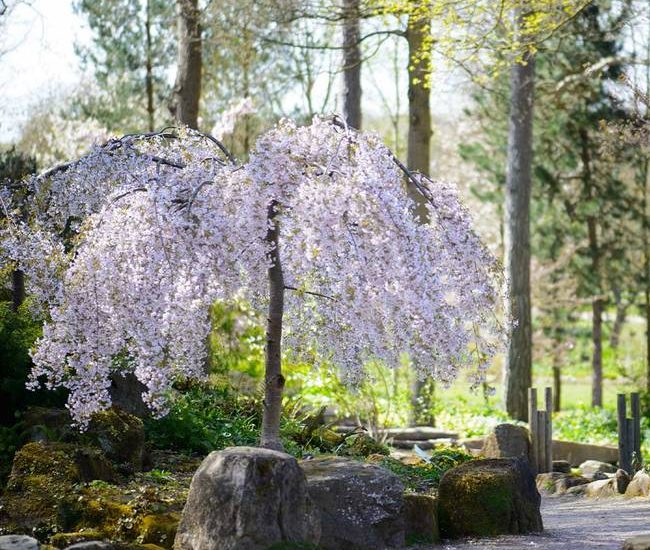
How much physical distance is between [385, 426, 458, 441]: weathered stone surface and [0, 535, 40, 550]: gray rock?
373 inches

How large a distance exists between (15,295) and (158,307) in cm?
331

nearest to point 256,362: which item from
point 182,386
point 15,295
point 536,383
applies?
point 182,386

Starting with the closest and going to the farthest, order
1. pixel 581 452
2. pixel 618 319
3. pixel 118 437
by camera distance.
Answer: pixel 118 437
pixel 581 452
pixel 618 319

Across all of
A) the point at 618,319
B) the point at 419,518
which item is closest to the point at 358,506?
the point at 419,518

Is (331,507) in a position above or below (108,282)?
below

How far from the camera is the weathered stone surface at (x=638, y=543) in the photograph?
5.85 m

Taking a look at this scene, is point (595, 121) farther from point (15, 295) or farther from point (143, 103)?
point (15, 295)

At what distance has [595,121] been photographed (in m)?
17.8

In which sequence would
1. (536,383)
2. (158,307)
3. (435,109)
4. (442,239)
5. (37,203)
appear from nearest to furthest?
1. (158,307)
2. (442,239)
3. (37,203)
4. (536,383)
5. (435,109)

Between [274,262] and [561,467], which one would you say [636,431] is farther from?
[274,262]

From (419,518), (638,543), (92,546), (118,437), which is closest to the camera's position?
(92,546)

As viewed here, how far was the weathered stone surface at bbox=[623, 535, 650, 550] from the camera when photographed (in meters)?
5.85

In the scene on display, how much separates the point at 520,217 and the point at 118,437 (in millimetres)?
9580

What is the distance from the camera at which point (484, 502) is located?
731 centimetres
